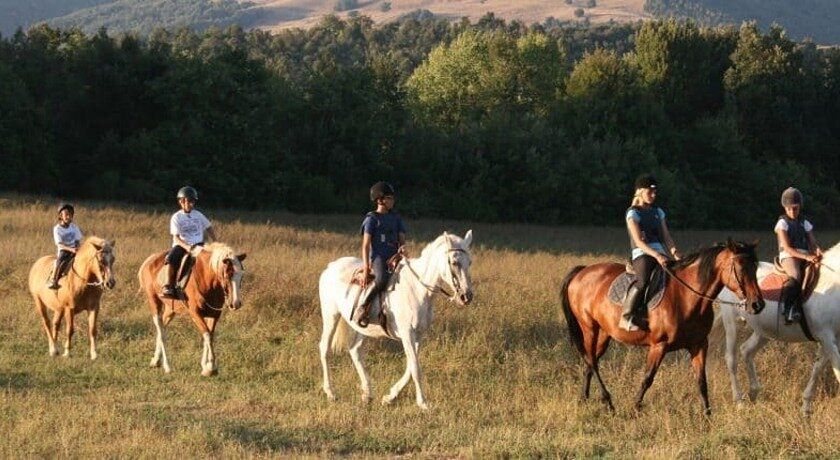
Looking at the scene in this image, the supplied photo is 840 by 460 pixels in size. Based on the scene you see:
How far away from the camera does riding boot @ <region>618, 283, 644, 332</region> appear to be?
11.8 metres

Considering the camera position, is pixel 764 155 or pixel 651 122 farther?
pixel 764 155

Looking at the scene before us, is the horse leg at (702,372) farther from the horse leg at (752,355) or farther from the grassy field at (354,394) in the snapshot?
the horse leg at (752,355)

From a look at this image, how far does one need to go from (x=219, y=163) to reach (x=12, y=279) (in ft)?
105

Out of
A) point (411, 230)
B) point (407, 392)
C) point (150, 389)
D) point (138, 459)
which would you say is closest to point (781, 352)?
point (407, 392)

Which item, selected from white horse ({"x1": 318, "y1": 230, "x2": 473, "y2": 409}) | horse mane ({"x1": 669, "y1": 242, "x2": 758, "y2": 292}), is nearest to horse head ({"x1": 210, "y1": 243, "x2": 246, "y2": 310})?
white horse ({"x1": 318, "y1": 230, "x2": 473, "y2": 409})

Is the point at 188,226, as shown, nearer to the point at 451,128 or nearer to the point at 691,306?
the point at 691,306

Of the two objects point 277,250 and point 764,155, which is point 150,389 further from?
point 764,155

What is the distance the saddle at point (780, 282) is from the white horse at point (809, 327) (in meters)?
0.06

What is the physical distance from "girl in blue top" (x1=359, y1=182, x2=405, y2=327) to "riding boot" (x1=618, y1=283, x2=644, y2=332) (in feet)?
8.79

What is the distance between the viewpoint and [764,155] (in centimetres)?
6756

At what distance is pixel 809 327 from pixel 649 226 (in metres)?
2.34

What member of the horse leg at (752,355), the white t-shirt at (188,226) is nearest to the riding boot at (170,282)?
the white t-shirt at (188,226)

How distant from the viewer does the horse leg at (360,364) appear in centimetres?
1252

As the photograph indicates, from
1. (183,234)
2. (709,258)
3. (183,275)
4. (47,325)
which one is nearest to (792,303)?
(709,258)
